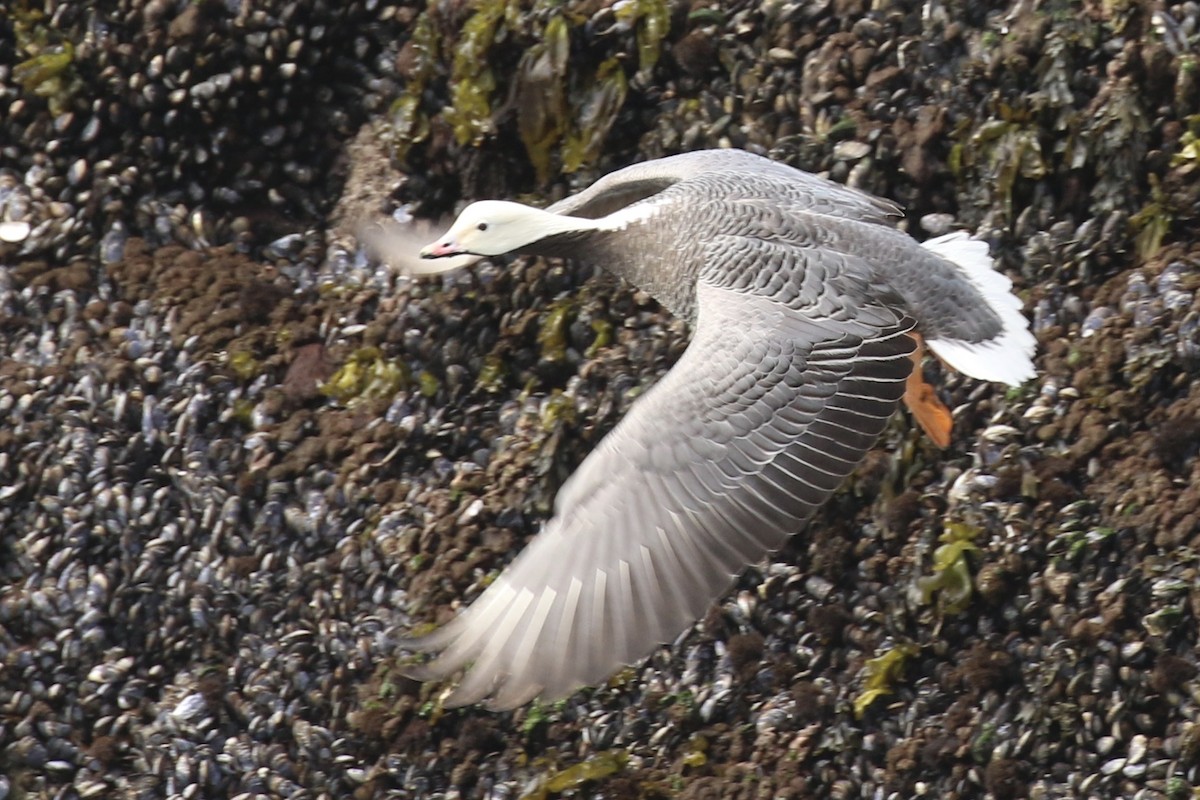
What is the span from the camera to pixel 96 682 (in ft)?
20.9

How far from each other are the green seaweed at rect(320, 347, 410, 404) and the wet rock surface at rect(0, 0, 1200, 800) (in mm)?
13

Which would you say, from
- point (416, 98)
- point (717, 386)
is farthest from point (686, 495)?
point (416, 98)

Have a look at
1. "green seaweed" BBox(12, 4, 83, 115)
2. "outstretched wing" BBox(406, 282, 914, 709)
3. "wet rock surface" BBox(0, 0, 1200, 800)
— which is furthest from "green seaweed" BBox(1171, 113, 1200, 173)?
"green seaweed" BBox(12, 4, 83, 115)

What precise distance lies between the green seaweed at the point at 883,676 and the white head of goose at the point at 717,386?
2.75 feet

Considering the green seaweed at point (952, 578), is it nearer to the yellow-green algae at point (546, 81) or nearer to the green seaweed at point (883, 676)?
the green seaweed at point (883, 676)

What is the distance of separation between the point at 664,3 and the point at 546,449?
6.57ft

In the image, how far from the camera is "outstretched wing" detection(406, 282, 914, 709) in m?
4.16

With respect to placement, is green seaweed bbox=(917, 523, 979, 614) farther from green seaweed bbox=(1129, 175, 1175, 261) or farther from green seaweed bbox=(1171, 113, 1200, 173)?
green seaweed bbox=(1171, 113, 1200, 173)

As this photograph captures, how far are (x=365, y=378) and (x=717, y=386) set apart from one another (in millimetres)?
2666

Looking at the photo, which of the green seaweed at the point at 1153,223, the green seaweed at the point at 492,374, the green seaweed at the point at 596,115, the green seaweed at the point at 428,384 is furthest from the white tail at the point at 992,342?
the green seaweed at the point at 428,384

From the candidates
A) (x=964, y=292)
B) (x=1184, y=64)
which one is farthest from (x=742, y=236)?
(x=1184, y=64)

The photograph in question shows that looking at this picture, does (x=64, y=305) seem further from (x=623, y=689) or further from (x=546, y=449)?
(x=623, y=689)

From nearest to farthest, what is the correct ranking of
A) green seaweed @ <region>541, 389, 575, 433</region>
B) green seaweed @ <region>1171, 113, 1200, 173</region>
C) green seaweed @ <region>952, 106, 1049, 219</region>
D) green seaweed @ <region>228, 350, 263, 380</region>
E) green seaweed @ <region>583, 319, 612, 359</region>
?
green seaweed @ <region>1171, 113, 1200, 173</region> < green seaweed @ <region>952, 106, 1049, 219</region> < green seaweed @ <region>541, 389, 575, 433</region> < green seaweed @ <region>583, 319, 612, 359</region> < green seaweed @ <region>228, 350, 263, 380</region>

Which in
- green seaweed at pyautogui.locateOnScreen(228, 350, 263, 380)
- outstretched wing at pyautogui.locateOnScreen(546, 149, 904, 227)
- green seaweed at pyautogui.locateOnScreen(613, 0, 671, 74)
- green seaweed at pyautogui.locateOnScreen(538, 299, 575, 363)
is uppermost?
green seaweed at pyautogui.locateOnScreen(613, 0, 671, 74)
